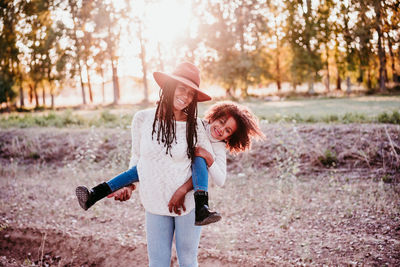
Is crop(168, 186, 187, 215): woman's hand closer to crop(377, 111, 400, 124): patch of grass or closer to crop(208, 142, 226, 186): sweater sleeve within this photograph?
crop(208, 142, 226, 186): sweater sleeve

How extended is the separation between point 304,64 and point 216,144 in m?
23.5

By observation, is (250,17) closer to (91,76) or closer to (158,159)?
A: (91,76)

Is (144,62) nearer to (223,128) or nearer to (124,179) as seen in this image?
(124,179)

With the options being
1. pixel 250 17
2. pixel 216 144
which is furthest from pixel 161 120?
pixel 250 17

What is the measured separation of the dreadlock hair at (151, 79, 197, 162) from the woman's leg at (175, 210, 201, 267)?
1.39 ft

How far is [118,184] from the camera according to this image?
251cm

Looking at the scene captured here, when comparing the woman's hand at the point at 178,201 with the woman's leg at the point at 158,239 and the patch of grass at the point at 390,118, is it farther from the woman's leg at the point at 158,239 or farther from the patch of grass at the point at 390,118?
the patch of grass at the point at 390,118

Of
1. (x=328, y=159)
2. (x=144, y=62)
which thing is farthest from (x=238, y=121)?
(x=144, y=62)

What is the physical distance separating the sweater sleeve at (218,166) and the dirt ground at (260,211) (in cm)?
165

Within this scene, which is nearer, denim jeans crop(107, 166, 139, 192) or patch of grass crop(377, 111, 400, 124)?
denim jeans crop(107, 166, 139, 192)

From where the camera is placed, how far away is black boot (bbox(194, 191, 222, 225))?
2.16 metres

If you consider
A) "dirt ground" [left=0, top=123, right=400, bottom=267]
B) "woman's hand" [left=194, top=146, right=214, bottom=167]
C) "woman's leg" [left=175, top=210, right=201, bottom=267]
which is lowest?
"dirt ground" [left=0, top=123, right=400, bottom=267]

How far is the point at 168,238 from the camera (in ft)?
7.59

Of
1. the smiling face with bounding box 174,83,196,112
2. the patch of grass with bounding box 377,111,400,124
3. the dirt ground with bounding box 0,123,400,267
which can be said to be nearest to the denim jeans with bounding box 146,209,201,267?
the smiling face with bounding box 174,83,196,112
